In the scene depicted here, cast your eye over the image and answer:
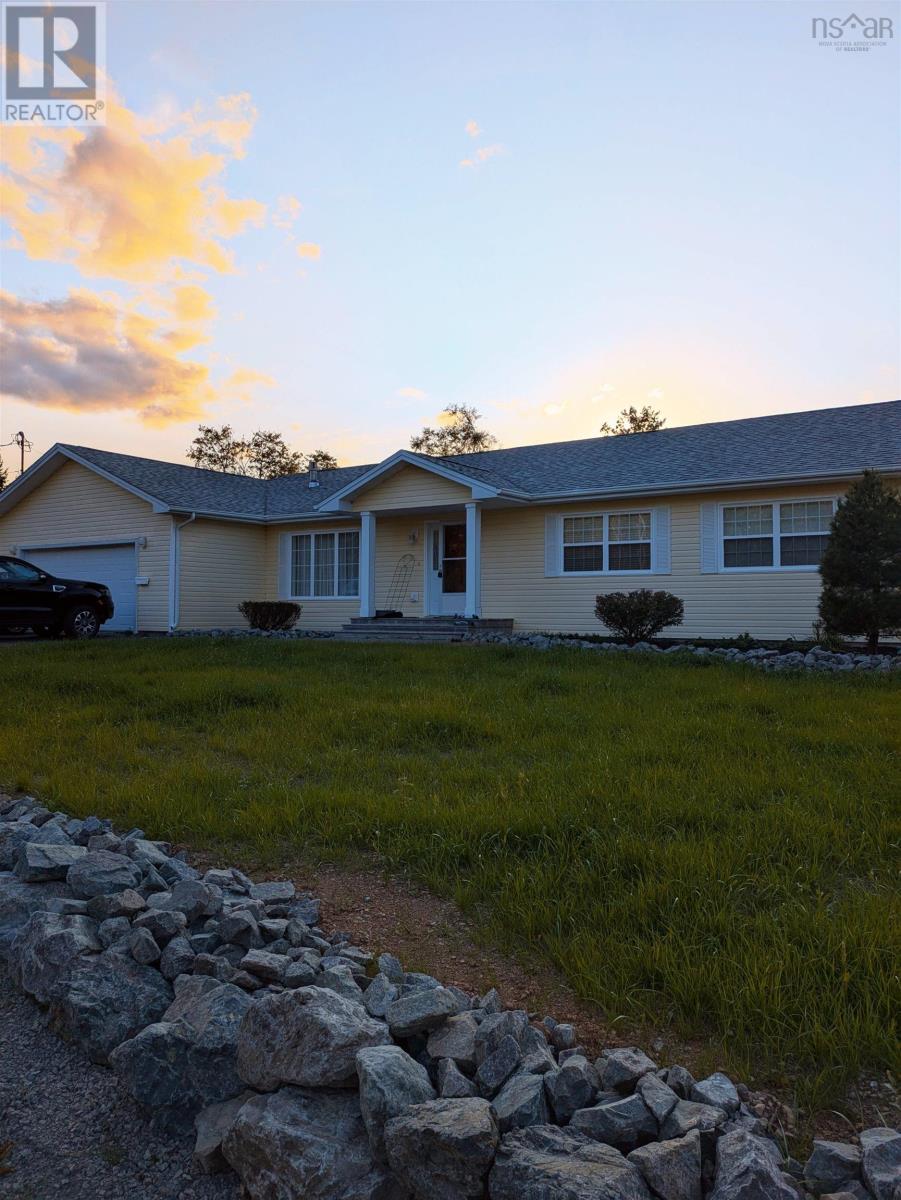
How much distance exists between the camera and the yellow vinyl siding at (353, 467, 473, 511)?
48.0ft

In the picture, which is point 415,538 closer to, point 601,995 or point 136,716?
point 136,716

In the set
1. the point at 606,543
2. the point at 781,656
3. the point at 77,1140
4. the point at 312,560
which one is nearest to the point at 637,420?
the point at 312,560

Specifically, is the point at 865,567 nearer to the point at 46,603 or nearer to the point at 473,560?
the point at 473,560

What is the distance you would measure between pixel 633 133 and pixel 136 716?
30.8 feet

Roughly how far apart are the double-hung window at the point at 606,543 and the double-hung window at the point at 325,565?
508cm

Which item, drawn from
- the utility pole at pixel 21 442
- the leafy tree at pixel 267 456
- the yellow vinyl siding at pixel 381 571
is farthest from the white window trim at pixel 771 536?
the utility pole at pixel 21 442

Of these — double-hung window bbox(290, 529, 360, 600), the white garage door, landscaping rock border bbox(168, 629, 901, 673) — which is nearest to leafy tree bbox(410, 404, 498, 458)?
double-hung window bbox(290, 529, 360, 600)

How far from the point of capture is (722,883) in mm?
2705

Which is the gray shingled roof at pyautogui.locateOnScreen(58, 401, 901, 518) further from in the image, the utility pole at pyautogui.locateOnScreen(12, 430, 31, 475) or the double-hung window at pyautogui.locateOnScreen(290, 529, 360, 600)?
the utility pole at pyautogui.locateOnScreen(12, 430, 31, 475)

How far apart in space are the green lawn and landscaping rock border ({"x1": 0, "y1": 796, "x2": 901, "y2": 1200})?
35 cm

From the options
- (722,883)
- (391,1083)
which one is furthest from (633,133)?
(391,1083)

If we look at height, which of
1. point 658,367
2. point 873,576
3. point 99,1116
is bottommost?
point 99,1116

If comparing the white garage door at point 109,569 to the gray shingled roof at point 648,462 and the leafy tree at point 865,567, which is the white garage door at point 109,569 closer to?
the gray shingled roof at point 648,462

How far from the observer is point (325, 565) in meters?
17.5
